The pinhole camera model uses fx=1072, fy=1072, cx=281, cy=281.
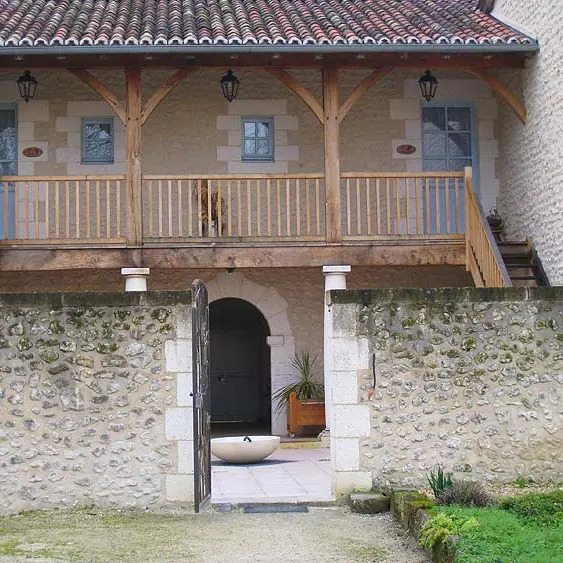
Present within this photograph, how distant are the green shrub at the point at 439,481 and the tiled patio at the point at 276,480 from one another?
85 centimetres

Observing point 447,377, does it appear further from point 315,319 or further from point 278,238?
point 315,319

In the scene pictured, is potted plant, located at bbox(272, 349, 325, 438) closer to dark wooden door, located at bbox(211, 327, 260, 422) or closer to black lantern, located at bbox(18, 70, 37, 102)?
dark wooden door, located at bbox(211, 327, 260, 422)

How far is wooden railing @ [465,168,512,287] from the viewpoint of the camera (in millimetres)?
11734

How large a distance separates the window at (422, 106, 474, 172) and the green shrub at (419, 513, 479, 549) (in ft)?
28.6

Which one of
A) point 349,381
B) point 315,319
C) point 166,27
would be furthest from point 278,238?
point 349,381

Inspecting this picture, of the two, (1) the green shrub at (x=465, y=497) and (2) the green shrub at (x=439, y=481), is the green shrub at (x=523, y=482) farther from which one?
(1) the green shrub at (x=465, y=497)

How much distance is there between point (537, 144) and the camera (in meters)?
13.1

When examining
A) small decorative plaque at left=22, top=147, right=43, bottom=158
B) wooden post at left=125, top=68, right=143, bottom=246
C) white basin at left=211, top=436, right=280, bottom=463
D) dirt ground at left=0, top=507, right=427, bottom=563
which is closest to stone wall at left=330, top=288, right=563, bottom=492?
dirt ground at left=0, top=507, right=427, bottom=563

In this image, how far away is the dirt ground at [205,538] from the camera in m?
Result: 6.71

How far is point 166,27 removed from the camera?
43.7 feet

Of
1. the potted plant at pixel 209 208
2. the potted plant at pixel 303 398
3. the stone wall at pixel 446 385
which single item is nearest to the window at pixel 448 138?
the potted plant at pixel 209 208

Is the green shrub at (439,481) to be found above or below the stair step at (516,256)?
below

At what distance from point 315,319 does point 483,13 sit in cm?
489

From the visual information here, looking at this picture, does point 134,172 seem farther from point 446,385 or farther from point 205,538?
point 205,538
